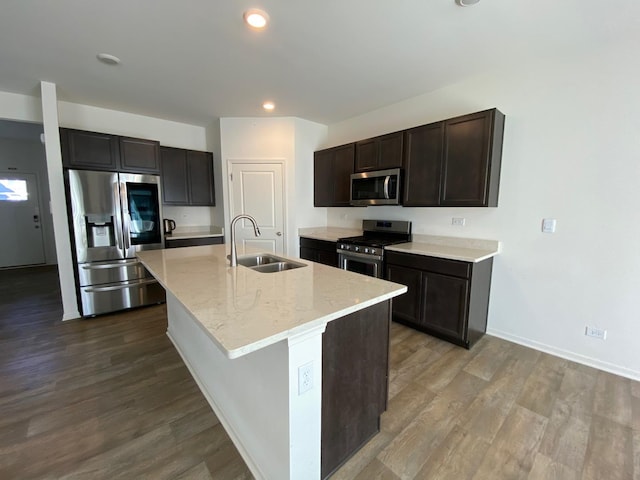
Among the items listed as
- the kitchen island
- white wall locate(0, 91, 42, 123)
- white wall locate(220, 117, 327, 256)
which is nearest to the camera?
the kitchen island

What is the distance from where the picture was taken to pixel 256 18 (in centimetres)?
189

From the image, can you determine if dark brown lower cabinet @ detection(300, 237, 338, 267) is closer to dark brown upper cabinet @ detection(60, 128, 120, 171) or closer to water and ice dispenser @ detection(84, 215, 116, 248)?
water and ice dispenser @ detection(84, 215, 116, 248)

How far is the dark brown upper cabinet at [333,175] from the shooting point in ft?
12.5

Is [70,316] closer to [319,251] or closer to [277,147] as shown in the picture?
[319,251]

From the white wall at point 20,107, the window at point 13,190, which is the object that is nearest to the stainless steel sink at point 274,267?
the white wall at point 20,107

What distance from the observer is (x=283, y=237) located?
4312 millimetres

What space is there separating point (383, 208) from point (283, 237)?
5.27 ft

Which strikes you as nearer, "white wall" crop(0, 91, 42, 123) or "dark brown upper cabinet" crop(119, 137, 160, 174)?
"white wall" crop(0, 91, 42, 123)

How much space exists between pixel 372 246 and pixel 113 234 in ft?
10.3

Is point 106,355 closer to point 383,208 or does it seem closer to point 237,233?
point 237,233

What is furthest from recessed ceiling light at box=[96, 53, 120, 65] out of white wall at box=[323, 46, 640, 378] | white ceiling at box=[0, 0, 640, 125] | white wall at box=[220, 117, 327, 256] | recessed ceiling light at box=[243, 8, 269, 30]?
white wall at box=[323, 46, 640, 378]

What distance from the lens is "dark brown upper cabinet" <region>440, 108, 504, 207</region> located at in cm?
248

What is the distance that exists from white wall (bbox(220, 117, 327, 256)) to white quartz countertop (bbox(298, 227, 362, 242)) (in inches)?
7.1

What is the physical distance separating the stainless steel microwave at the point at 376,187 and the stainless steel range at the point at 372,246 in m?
0.43
